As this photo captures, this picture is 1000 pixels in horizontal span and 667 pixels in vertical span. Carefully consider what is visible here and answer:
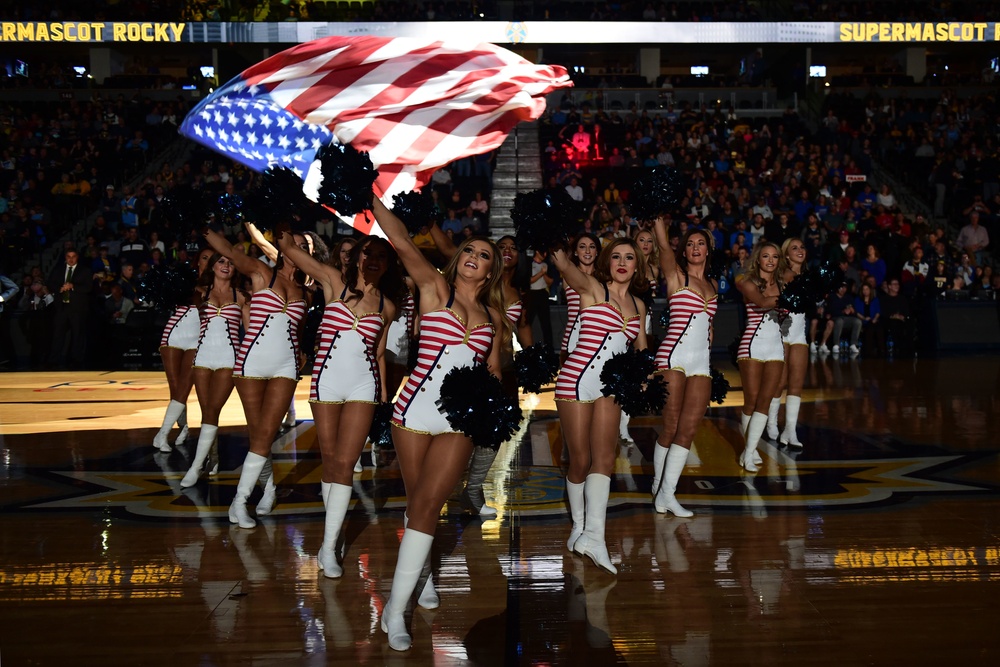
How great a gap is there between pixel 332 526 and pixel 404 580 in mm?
1073

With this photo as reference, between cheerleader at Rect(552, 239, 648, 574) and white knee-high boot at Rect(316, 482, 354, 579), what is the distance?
1227 millimetres

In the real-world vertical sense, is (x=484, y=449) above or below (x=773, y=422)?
above

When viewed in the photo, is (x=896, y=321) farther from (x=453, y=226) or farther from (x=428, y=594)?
(x=428, y=594)

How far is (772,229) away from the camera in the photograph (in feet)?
58.5

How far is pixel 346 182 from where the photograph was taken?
13.6 feet

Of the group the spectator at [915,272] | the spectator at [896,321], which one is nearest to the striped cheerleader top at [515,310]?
the spectator at [896,321]

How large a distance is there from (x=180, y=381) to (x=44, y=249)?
13065 mm

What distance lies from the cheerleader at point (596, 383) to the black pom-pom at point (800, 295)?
260 cm

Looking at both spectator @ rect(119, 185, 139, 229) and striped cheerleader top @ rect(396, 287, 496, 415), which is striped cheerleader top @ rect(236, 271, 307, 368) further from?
spectator @ rect(119, 185, 139, 229)

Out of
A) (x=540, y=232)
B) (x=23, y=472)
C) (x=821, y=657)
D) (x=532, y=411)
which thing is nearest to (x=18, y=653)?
(x=540, y=232)

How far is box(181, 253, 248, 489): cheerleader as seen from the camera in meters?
7.13

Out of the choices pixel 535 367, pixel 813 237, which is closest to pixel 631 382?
pixel 535 367

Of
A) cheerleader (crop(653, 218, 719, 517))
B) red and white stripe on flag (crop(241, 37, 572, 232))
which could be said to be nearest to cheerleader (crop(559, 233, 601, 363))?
cheerleader (crop(653, 218, 719, 517))
